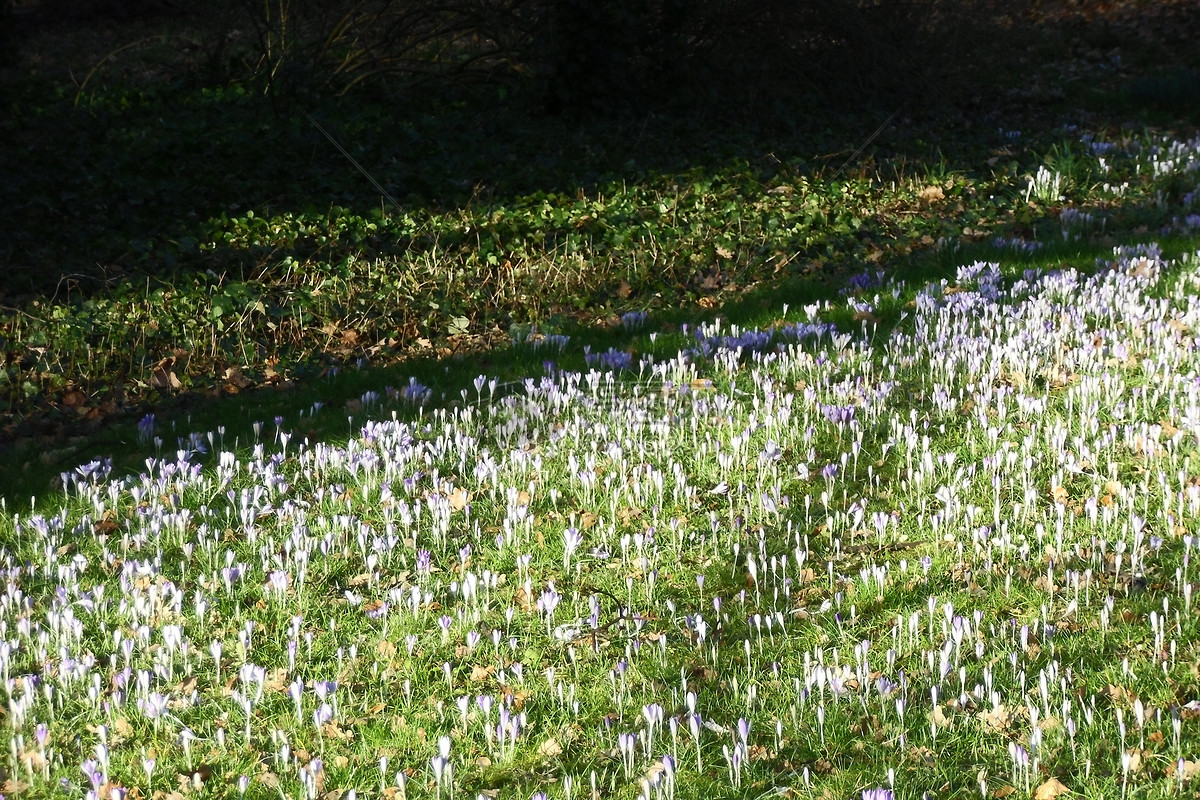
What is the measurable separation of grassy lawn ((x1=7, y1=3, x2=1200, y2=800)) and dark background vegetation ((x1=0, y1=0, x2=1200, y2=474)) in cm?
10

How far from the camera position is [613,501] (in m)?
4.77

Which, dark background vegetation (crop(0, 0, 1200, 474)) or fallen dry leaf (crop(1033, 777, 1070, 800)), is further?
dark background vegetation (crop(0, 0, 1200, 474))

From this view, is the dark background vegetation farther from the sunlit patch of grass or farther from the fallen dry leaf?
the fallen dry leaf

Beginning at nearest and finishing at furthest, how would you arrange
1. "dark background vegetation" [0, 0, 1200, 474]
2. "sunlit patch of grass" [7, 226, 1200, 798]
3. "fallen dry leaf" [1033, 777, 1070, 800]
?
"fallen dry leaf" [1033, 777, 1070, 800] < "sunlit patch of grass" [7, 226, 1200, 798] < "dark background vegetation" [0, 0, 1200, 474]

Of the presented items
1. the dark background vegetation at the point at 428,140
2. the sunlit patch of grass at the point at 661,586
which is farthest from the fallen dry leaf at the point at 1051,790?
the dark background vegetation at the point at 428,140

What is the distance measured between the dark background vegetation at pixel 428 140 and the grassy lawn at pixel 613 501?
10cm

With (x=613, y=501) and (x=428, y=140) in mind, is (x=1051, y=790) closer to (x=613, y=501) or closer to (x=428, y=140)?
(x=613, y=501)

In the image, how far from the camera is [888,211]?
35.6ft

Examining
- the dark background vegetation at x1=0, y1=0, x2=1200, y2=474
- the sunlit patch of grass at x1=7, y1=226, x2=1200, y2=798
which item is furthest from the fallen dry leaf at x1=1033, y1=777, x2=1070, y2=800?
the dark background vegetation at x1=0, y1=0, x2=1200, y2=474

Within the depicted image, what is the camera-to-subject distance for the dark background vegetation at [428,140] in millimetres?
8898

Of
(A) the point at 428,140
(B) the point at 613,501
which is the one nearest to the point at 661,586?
(B) the point at 613,501

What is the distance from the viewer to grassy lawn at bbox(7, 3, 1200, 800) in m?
3.27

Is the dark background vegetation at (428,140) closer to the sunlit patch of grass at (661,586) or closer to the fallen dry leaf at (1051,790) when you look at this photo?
the sunlit patch of grass at (661,586)

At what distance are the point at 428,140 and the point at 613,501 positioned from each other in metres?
9.82
